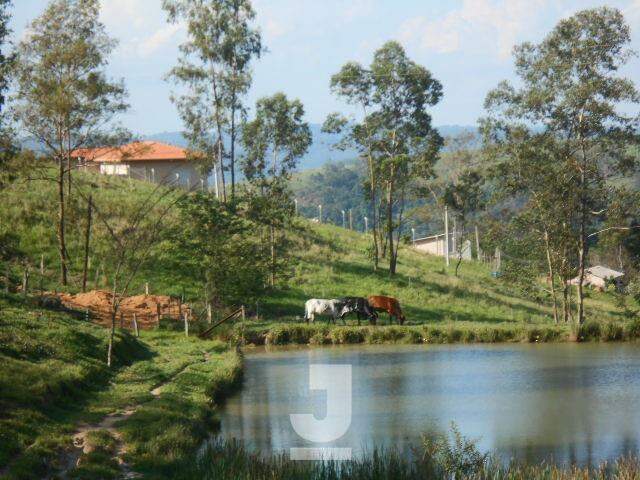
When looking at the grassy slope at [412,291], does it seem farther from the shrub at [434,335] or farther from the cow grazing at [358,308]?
the shrub at [434,335]

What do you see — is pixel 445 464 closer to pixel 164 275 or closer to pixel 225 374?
pixel 225 374

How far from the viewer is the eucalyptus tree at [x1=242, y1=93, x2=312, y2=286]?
55.6 meters

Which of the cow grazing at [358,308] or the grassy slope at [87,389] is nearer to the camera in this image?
the grassy slope at [87,389]

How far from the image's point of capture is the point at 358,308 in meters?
43.5

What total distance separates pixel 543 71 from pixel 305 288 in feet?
53.7

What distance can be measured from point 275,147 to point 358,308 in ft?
60.5

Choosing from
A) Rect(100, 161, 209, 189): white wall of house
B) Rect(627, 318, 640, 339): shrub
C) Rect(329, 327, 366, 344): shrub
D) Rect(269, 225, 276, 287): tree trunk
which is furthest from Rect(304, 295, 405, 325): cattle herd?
Rect(100, 161, 209, 189): white wall of house

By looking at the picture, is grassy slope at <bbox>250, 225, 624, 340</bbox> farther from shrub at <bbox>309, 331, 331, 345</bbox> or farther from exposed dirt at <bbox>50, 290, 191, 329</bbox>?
exposed dirt at <bbox>50, 290, 191, 329</bbox>

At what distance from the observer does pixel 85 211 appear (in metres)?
48.5

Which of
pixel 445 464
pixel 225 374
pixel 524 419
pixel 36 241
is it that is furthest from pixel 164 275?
pixel 445 464

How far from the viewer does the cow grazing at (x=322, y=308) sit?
43.1 m

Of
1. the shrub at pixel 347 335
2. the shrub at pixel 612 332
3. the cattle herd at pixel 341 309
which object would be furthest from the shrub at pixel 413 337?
the shrub at pixel 612 332

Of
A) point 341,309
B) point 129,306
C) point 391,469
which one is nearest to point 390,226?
point 341,309

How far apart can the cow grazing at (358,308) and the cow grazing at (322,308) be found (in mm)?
238
